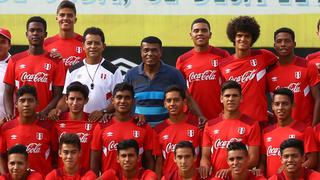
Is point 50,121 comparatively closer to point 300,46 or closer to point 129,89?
point 129,89

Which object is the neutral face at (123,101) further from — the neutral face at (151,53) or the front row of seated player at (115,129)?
the neutral face at (151,53)

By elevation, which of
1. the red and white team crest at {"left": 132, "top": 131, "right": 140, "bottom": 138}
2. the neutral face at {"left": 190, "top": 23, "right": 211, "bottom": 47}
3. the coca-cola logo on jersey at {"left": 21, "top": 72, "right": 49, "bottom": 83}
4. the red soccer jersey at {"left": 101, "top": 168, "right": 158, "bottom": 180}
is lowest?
the red soccer jersey at {"left": 101, "top": 168, "right": 158, "bottom": 180}

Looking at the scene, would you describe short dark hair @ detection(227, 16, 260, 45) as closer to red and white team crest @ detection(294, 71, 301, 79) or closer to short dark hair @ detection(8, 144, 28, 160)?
red and white team crest @ detection(294, 71, 301, 79)

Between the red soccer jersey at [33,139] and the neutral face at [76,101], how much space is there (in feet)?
1.28

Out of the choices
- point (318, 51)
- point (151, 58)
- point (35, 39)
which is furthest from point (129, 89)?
point (318, 51)

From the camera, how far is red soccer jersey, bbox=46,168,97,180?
40.0 ft

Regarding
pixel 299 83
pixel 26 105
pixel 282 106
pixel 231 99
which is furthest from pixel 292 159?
pixel 26 105

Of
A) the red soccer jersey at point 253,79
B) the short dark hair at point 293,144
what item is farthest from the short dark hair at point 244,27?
the short dark hair at point 293,144

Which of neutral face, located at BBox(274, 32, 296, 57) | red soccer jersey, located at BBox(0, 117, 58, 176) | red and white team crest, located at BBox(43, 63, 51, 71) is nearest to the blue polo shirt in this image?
red and white team crest, located at BBox(43, 63, 51, 71)

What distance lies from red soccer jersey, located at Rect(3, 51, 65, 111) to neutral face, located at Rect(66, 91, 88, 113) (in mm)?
588

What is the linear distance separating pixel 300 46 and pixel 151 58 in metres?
2.86

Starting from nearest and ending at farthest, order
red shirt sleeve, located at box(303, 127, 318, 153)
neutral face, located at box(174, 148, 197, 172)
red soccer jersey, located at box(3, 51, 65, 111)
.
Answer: neutral face, located at box(174, 148, 197, 172)
red shirt sleeve, located at box(303, 127, 318, 153)
red soccer jersey, located at box(3, 51, 65, 111)

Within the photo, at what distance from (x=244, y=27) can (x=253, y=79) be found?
648 mm

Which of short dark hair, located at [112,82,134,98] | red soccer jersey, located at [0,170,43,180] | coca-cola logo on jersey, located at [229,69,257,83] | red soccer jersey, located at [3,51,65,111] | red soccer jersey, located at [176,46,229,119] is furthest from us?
red soccer jersey, located at [176,46,229,119]
